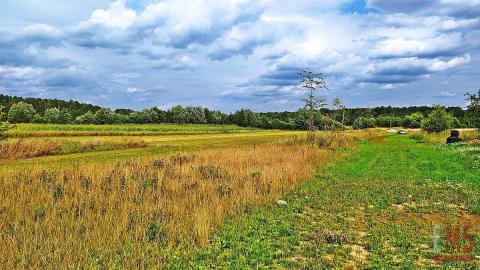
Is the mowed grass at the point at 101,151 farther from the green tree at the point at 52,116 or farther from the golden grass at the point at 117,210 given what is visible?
the green tree at the point at 52,116

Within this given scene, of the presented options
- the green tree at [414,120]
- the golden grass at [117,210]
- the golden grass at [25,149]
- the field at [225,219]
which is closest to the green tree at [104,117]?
the golden grass at [25,149]

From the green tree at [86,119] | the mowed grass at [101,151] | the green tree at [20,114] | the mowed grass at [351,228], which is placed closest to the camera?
the mowed grass at [351,228]

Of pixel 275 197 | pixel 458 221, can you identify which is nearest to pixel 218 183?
pixel 275 197

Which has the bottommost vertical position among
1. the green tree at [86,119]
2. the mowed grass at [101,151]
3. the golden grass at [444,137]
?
the mowed grass at [101,151]

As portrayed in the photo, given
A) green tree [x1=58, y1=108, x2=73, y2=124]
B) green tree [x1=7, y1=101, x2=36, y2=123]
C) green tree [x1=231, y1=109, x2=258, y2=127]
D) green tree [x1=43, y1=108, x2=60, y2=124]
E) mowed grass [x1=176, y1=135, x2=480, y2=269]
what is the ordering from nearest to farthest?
mowed grass [x1=176, y1=135, x2=480, y2=269]
green tree [x1=7, y1=101, x2=36, y2=123]
green tree [x1=43, y1=108, x2=60, y2=124]
green tree [x1=58, y1=108, x2=73, y2=124]
green tree [x1=231, y1=109, x2=258, y2=127]

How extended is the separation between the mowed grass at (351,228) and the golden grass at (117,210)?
2.13 feet

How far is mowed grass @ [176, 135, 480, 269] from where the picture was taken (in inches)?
291

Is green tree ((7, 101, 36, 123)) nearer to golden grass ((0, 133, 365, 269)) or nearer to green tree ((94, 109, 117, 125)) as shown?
green tree ((94, 109, 117, 125))

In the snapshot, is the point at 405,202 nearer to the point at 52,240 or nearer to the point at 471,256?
the point at 471,256

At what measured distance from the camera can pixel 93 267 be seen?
21.5ft
